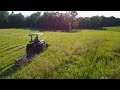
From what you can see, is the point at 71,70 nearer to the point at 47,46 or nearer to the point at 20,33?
the point at 47,46

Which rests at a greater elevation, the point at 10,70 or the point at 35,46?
the point at 35,46

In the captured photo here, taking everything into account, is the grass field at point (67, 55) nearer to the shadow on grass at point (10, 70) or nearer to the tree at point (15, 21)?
the shadow on grass at point (10, 70)

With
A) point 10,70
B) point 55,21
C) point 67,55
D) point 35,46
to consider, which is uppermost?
point 55,21

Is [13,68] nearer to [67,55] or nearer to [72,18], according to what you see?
[67,55]

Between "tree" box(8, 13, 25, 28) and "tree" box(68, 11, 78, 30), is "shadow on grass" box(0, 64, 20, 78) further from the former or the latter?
"tree" box(68, 11, 78, 30)

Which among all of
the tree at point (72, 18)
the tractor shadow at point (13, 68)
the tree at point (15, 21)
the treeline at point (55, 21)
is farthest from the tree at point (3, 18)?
the tree at point (72, 18)

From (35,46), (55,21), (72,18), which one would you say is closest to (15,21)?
(35,46)
